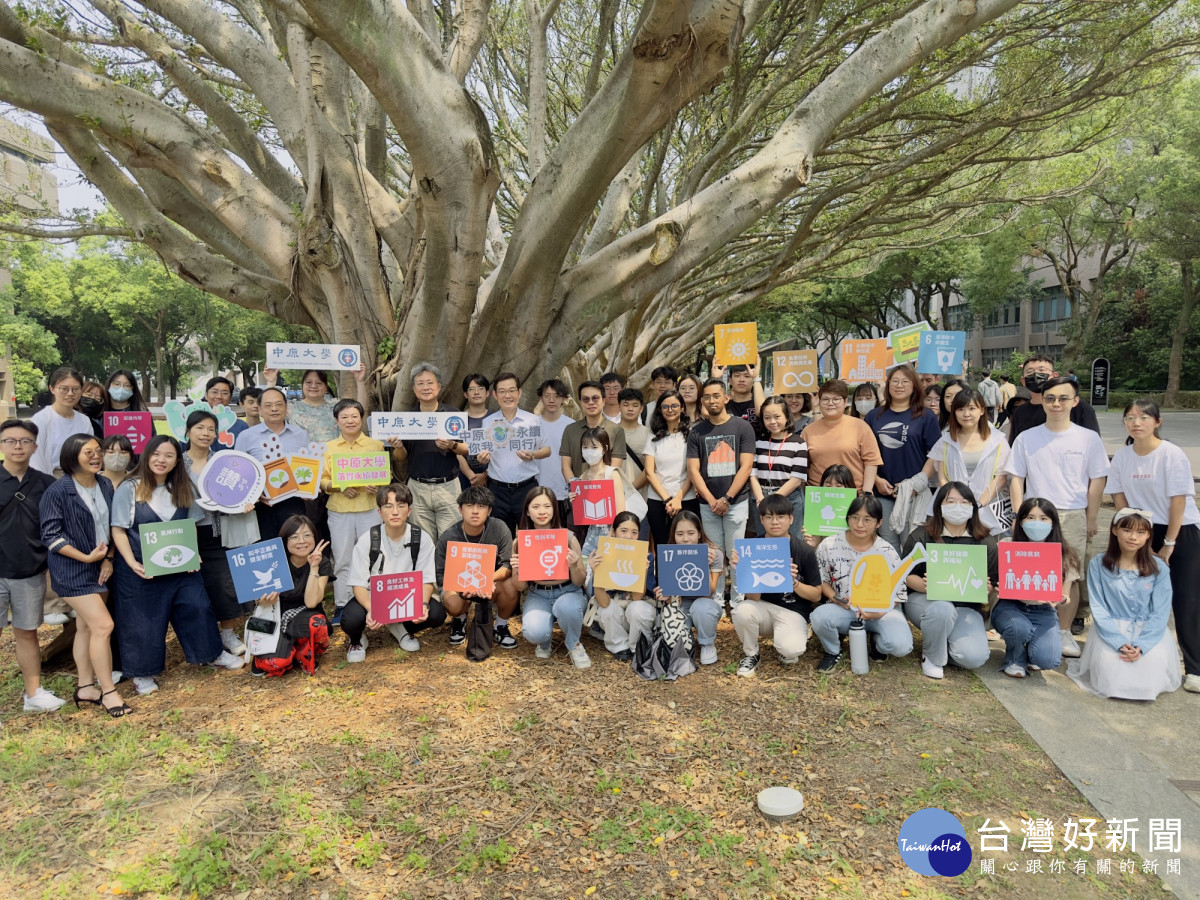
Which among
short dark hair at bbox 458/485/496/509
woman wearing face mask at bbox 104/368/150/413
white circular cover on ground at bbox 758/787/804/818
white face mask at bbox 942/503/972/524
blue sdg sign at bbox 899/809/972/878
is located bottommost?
blue sdg sign at bbox 899/809/972/878

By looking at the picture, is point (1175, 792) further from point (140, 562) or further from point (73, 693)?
point (73, 693)

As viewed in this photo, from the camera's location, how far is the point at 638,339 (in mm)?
14344

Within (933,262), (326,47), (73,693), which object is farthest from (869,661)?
(933,262)

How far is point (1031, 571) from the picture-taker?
4.41m

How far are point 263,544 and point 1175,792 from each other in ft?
16.8

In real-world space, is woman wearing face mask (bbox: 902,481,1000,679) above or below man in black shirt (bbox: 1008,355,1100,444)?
below

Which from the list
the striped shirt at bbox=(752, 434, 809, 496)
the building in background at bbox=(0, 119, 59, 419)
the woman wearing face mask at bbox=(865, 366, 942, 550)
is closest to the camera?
the woman wearing face mask at bbox=(865, 366, 942, 550)

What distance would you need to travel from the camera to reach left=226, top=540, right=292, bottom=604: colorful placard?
4566mm

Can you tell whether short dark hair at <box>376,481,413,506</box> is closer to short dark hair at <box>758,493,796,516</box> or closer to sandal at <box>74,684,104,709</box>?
sandal at <box>74,684,104,709</box>

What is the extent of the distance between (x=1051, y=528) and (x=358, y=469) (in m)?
4.65

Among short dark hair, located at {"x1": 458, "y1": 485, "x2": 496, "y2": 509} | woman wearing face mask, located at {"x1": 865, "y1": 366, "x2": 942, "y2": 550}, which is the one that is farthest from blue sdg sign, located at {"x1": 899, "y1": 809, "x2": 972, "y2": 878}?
short dark hair, located at {"x1": 458, "y1": 485, "x2": 496, "y2": 509}

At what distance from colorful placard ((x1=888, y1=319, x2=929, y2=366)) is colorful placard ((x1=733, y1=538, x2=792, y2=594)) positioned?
3.64 metres

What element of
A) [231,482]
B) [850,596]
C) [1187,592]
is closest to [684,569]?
[850,596]

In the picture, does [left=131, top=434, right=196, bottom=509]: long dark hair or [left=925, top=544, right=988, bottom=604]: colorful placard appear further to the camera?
[left=131, top=434, right=196, bottom=509]: long dark hair
